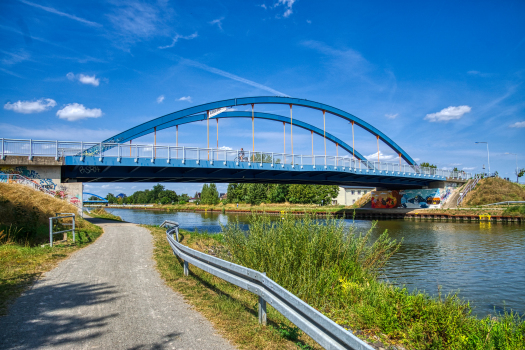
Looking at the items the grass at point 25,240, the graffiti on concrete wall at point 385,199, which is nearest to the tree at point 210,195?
the graffiti on concrete wall at point 385,199

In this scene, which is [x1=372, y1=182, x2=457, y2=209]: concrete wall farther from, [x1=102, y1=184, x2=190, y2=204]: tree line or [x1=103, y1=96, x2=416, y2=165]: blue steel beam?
[x1=102, y1=184, x2=190, y2=204]: tree line

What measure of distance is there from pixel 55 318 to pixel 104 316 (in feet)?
2.24

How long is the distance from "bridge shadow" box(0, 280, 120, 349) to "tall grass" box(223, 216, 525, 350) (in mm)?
3076

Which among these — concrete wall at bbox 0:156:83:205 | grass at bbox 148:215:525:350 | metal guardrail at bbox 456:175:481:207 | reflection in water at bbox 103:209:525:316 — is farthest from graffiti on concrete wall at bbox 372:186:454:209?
grass at bbox 148:215:525:350

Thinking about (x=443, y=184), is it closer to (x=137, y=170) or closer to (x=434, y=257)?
(x=434, y=257)

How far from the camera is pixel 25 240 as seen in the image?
1208cm

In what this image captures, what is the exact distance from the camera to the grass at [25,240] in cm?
702

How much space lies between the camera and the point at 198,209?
274 ft

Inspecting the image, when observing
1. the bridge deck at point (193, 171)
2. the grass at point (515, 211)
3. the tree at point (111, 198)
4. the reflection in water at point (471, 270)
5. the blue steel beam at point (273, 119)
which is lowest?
the tree at point (111, 198)

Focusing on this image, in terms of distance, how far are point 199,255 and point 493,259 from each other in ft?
47.1

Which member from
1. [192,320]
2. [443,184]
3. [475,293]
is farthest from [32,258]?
[443,184]

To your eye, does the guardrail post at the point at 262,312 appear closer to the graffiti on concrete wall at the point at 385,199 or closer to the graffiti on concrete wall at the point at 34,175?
the graffiti on concrete wall at the point at 34,175

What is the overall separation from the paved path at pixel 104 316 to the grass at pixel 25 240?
414mm

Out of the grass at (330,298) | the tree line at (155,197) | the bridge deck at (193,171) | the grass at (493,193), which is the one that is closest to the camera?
the grass at (330,298)
